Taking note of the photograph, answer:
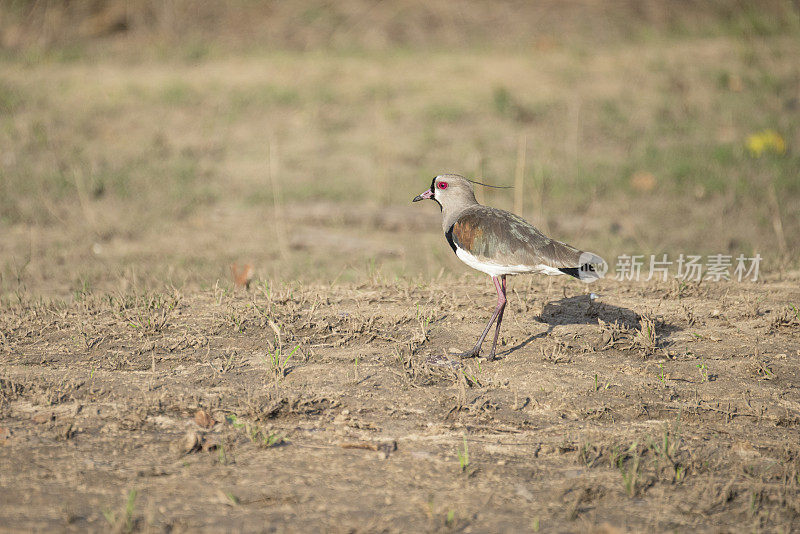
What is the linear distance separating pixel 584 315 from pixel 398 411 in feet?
6.05

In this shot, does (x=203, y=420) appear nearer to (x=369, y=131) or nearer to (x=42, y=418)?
(x=42, y=418)

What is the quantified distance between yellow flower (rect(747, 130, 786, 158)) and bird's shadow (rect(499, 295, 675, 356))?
656 centimetres

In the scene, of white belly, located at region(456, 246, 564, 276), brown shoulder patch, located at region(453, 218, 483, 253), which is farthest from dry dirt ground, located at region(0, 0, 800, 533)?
brown shoulder patch, located at region(453, 218, 483, 253)

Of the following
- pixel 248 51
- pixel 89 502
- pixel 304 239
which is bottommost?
pixel 89 502

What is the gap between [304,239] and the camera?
8.90 m

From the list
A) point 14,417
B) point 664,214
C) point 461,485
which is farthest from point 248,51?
point 461,485

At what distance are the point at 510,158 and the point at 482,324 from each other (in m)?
6.33

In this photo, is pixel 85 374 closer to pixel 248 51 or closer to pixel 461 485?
pixel 461 485

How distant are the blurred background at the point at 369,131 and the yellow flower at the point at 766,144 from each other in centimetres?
2

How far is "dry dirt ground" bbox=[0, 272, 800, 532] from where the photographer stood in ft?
11.1

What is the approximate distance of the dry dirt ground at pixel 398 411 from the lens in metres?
3.37

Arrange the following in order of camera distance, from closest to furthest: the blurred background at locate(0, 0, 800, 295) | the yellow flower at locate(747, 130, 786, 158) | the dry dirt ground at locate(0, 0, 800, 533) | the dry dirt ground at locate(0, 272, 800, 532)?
the dry dirt ground at locate(0, 272, 800, 532) < the dry dirt ground at locate(0, 0, 800, 533) < the blurred background at locate(0, 0, 800, 295) < the yellow flower at locate(747, 130, 786, 158)

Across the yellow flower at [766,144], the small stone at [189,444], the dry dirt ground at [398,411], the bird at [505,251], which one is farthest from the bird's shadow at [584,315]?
the yellow flower at [766,144]

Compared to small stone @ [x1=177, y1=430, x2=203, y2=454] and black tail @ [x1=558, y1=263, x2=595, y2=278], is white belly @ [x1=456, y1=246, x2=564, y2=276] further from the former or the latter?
small stone @ [x1=177, y1=430, x2=203, y2=454]
